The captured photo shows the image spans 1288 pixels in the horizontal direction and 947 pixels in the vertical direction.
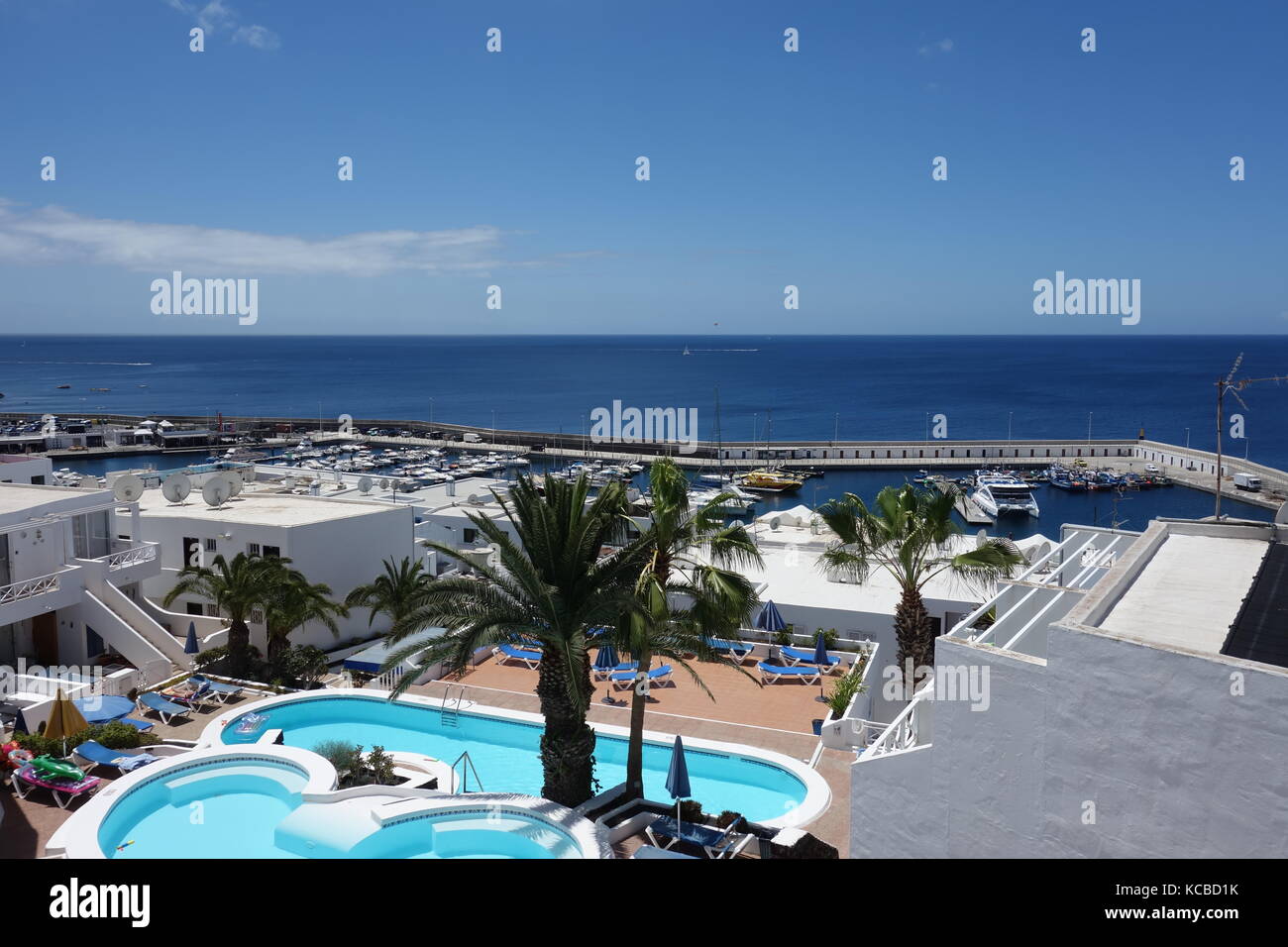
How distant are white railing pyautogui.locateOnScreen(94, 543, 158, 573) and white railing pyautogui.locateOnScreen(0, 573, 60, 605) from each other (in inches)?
50.9

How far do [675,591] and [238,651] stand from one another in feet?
38.6

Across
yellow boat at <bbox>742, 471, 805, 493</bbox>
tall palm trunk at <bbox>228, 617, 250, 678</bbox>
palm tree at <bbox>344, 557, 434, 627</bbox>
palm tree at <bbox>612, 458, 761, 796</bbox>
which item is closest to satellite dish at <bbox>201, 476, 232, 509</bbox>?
palm tree at <bbox>344, 557, 434, 627</bbox>

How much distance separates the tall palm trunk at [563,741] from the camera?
12.9m

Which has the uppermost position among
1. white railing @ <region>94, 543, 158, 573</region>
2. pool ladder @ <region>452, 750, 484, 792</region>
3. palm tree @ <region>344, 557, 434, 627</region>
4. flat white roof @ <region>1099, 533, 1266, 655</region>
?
flat white roof @ <region>1099, 533, 1266, 655</region>

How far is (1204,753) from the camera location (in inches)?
289

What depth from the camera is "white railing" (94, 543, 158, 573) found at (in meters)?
21.7

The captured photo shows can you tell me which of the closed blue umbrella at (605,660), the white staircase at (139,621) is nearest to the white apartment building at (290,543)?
the white staircase at (139,621)

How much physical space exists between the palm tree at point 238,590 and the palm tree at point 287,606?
189 mm

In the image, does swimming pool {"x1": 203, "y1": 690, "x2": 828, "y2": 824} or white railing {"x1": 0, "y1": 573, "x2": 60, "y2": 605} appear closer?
swimming pool {"x1": 203, "y1": 690, "x2": 828, "y2": 824}

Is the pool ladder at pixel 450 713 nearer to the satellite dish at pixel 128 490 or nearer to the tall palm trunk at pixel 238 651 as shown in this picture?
the tall palm trunk at pixel 238 651

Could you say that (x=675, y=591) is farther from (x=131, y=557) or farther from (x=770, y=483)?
(x=770, y=483)

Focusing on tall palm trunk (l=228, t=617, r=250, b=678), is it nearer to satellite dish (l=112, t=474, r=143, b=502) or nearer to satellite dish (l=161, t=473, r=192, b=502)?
satellite dish (l=112, t=474, r=143, b=502)
